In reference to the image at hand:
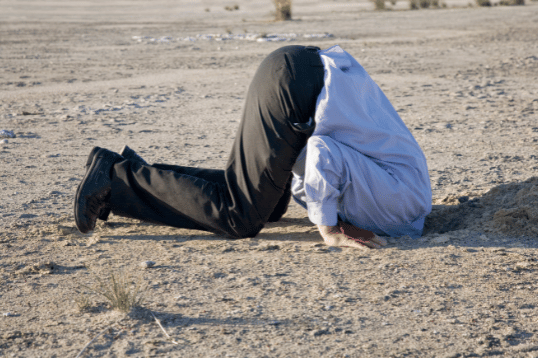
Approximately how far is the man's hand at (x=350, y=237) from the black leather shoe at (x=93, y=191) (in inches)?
50.0

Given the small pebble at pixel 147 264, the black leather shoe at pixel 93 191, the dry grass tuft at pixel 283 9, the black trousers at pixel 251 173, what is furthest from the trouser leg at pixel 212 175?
the dry grass tuft at pixel 283 9

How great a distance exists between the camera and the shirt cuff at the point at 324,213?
3209mm

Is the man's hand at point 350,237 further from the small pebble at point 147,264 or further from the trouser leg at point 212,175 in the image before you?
the small pebble at point 147,264

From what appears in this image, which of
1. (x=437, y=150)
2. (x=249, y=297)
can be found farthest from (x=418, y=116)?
(x=249, y=297)

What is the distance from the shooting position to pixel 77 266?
3.24 m

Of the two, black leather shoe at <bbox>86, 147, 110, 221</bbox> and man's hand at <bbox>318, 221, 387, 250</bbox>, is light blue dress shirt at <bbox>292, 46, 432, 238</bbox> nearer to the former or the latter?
man's hand at <bbox>318, 221, 387, 250</bbox>

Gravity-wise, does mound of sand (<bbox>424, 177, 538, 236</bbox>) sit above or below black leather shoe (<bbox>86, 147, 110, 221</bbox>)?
below

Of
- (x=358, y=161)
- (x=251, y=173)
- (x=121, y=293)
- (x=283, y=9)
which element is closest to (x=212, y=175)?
(x=251, y=173)

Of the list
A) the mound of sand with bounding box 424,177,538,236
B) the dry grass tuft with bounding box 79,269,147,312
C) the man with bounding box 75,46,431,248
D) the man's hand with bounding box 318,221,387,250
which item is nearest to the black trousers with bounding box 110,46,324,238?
the man with bounding box 75,46,431,248

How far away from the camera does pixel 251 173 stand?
10.6ft

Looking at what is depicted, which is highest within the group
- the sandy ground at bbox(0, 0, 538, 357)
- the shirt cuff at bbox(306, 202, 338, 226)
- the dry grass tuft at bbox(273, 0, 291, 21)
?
the dry grass tuft at bbox(273, 0, 291, 21)

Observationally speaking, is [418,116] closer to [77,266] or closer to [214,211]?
[214,211]

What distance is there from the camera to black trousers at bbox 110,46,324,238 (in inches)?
122

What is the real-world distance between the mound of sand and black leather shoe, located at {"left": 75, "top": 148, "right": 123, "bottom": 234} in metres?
1.94
